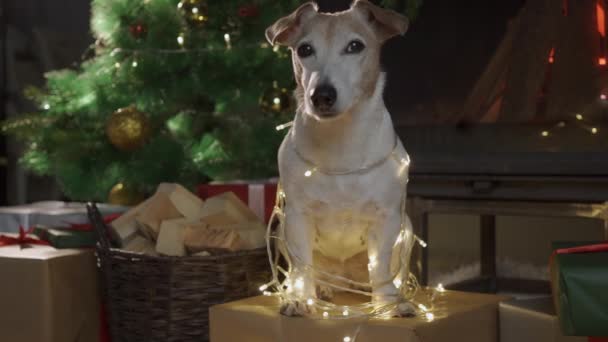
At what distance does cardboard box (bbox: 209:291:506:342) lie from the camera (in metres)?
0.92

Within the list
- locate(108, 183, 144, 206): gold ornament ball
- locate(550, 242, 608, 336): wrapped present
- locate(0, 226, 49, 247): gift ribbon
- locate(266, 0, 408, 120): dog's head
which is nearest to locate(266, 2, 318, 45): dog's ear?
locate(266, 0, 408, 120): dog's head

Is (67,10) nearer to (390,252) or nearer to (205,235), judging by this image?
(205,235)

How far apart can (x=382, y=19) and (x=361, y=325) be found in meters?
0.42

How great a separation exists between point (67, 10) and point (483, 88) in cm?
209

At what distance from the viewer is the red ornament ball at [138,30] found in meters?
1.99

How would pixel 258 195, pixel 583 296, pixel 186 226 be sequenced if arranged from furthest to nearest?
1. pixel 258 195
2. pixel 186 226
3. pixel 583 296

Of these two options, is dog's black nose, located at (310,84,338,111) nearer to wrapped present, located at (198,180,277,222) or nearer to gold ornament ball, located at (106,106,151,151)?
wrapped present, located at (198,180,277,222)

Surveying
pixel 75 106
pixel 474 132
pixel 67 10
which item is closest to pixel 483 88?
pixel 474 132

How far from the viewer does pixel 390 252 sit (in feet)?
3.36

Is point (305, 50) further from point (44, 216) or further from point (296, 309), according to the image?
point (44, 216)

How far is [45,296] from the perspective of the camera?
1.26 m

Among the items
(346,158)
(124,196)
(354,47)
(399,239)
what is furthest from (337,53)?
(124,196)

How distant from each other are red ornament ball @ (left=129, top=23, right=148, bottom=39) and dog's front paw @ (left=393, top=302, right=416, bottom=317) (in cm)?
130

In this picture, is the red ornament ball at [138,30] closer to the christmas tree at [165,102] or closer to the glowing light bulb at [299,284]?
the christmas tree at [165,102]
